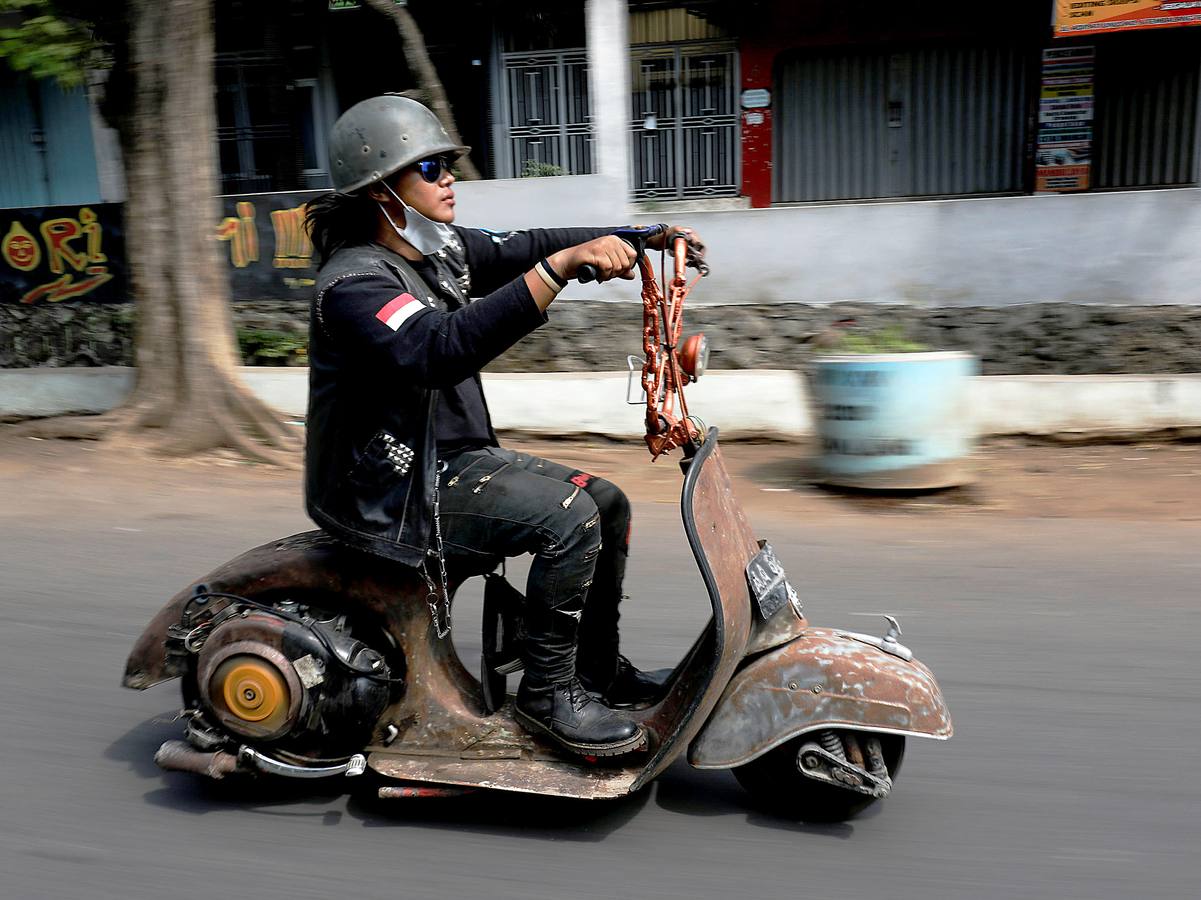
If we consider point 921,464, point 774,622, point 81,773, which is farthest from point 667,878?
point 921,464

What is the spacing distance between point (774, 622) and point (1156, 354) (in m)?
7.93

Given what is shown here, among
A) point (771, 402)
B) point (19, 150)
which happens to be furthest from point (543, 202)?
point (19, 150)

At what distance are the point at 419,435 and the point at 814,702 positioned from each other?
122 centimetres

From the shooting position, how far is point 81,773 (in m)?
3.27

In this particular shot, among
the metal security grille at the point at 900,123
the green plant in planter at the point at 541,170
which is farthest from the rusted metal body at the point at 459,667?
the metal security grille at the point at 900,123

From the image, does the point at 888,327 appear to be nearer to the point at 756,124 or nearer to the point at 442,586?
the point at 756,124

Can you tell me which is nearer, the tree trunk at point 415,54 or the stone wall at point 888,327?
the stone wall at point 888,327

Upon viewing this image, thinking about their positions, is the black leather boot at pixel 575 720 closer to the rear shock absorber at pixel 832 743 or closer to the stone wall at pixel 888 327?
the rear shock absorber at pixel 832 743

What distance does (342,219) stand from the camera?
2971mm

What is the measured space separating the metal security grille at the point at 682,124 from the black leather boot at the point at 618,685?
10815 millimetres

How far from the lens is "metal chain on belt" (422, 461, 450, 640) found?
2896 millimetres

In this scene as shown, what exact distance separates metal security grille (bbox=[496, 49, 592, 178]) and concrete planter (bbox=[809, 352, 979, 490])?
23.5 feet

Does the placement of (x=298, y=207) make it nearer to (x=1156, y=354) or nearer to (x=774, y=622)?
(x=1156, y=354)

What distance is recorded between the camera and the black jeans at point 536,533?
9.33 ft
